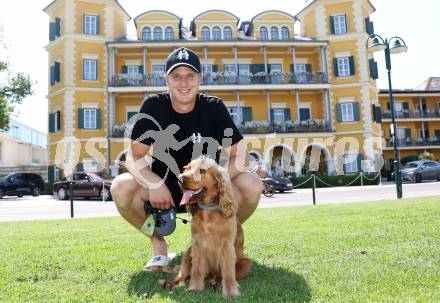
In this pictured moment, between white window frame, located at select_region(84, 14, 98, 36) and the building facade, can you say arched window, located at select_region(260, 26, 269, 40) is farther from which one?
the building facade

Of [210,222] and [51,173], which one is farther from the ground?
[51,173]

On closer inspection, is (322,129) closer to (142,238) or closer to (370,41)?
(370,41)

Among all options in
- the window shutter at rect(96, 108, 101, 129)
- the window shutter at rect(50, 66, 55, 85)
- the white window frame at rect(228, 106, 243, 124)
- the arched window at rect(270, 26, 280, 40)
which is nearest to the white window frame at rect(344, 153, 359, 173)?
the white window frame at rect(228, 106, 243, 124)

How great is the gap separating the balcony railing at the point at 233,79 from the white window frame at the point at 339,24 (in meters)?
3.64

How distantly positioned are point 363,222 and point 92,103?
23231 millimetres

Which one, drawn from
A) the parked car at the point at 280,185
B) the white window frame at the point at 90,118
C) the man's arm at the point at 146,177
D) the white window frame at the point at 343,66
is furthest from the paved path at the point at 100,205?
the white window frame at the point at 343,66

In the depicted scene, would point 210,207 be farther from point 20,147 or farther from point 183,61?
point 20,147

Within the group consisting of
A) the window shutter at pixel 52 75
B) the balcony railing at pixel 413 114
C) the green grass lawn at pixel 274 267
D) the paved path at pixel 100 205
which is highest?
the window shutter at pixel 52 75

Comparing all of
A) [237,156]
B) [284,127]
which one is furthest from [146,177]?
[284,127]

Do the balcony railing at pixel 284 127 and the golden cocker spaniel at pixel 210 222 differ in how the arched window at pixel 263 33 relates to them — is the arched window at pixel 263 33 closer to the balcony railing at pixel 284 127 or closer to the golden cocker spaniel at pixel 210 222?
the balcony railing at pixel 284 127

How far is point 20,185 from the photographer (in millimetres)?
21953

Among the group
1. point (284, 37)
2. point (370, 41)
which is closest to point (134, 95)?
point (284, 37)

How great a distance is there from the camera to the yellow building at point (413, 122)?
3822cm

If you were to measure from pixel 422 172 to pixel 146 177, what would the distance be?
24.5 meters
